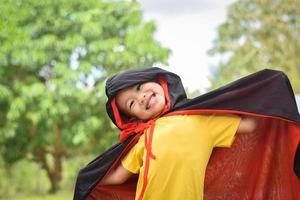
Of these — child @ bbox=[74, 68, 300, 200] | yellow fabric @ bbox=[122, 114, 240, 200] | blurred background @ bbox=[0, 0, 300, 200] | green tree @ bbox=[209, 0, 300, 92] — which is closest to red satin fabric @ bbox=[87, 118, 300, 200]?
child @ bbox=[74, 68, 300, 200]

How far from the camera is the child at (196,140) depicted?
1345mm

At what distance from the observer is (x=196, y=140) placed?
1355 millimetres

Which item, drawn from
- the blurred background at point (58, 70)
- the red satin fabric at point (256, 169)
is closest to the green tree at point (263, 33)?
the blurred background at point (58, 70)

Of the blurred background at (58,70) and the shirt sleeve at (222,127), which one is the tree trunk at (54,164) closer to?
the blurred background at (58,70)

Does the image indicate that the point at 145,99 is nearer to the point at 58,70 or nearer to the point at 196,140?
the point at 196,140

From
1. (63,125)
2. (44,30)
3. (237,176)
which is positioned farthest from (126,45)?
(237,176)

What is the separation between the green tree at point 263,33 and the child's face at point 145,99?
9.18 meters

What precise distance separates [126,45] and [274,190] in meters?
5.72

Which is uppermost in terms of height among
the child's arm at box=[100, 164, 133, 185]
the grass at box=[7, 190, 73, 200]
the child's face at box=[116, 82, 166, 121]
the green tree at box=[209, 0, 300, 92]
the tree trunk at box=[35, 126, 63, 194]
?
the green tree at box=[209, 0, 300, 92]

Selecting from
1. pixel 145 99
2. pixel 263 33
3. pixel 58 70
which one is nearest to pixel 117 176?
pixel 145 99

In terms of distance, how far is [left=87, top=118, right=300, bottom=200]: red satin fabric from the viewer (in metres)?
1.50

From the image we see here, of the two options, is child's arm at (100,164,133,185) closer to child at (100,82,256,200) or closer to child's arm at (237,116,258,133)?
child at (100,82,256,200)

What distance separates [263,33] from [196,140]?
32.2 ft

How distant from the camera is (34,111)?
701 cm
